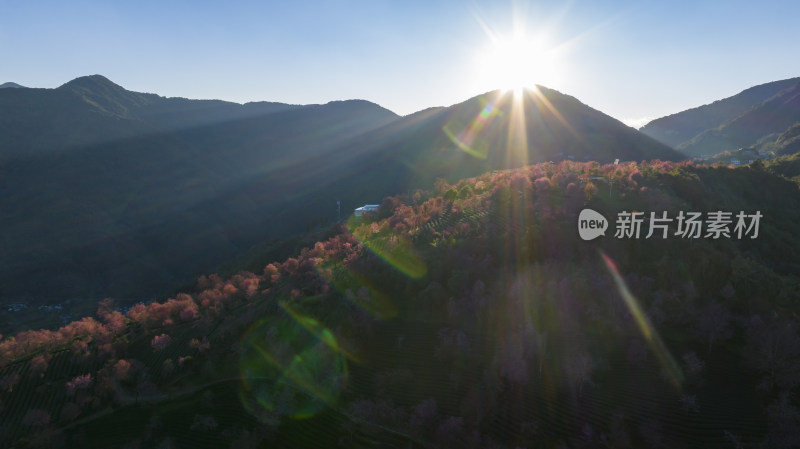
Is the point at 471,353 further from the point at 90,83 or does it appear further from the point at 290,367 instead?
the point at 90,83

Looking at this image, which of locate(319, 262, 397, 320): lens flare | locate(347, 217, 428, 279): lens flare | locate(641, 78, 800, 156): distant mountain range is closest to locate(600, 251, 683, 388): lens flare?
locate(347, 217, 428, 279): lens flare

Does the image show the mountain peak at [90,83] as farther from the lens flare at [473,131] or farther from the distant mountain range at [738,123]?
the distant mountain range at [738,123]

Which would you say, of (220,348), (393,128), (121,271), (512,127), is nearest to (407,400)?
(220,348)

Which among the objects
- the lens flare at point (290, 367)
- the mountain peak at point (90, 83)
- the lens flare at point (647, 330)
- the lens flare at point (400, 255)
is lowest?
the lens flare at point (290, 367)

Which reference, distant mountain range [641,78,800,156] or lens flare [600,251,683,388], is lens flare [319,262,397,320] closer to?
lens flare [600,251,683,388]

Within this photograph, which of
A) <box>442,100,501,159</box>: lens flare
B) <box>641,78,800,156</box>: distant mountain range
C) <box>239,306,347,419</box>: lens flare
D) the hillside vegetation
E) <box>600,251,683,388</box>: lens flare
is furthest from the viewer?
<box>641,78,800,156</box>: distant mountain range

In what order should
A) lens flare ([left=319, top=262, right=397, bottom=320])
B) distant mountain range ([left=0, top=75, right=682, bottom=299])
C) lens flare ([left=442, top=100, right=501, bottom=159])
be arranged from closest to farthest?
lens flare ([left=319, top=262, right=397, bottom=320]) < distant mountain range ([left=0, top=75, right=682, bottom=299]) < lens flare ([left=442, top=100, right=501, bottom=159])

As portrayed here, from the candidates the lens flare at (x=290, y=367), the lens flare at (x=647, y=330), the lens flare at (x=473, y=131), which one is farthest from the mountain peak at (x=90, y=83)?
the lens flare at (x=647, y=330)
